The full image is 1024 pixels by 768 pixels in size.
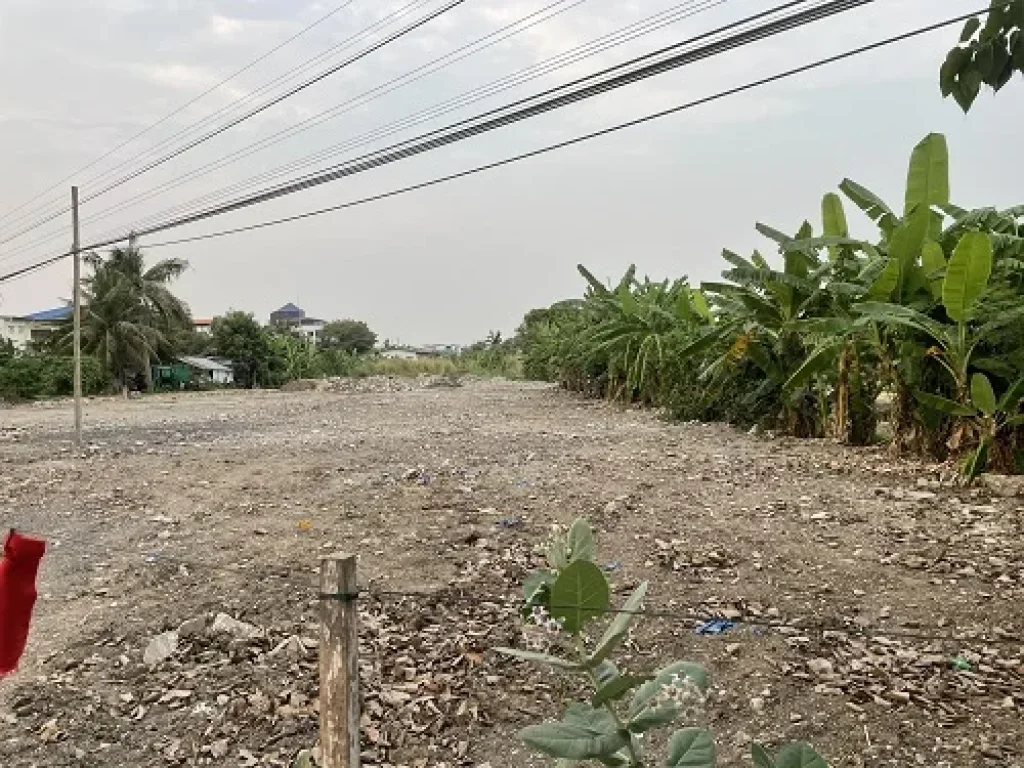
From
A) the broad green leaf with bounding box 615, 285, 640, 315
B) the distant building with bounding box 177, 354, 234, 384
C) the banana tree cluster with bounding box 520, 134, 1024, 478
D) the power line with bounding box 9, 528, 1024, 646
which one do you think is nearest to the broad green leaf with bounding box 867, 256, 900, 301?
the banana tree cluster with bounding box 520, 134, 1024, 478

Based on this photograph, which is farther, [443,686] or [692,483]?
[692,483]

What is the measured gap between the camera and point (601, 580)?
3.47 feet

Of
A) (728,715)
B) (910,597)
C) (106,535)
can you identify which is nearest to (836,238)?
(910,597)

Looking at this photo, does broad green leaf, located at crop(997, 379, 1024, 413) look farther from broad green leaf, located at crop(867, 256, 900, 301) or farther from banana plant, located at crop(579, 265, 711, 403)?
banana plant, located at crop(579, 265, 711, 403)

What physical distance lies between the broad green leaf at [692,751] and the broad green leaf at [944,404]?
4.20m

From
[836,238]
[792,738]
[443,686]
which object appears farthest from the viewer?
[836,238]

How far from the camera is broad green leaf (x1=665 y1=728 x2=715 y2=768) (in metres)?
1.05

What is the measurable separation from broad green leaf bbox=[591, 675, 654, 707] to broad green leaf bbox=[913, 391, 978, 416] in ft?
13.9

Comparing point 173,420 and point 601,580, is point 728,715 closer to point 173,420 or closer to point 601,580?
point 601,580

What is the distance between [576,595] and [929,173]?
5393mm

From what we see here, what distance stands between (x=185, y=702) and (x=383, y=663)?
0.64 meters

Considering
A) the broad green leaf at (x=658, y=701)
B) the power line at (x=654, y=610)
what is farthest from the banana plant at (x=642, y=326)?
the broad green leaf at (x=658, y=701)

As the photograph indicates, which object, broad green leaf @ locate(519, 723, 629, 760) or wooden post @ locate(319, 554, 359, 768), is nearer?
broad green leaf @ locate(519, 723, 629, 760)

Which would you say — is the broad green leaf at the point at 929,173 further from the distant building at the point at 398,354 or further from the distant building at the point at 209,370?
the distant building at the point at 209,370
